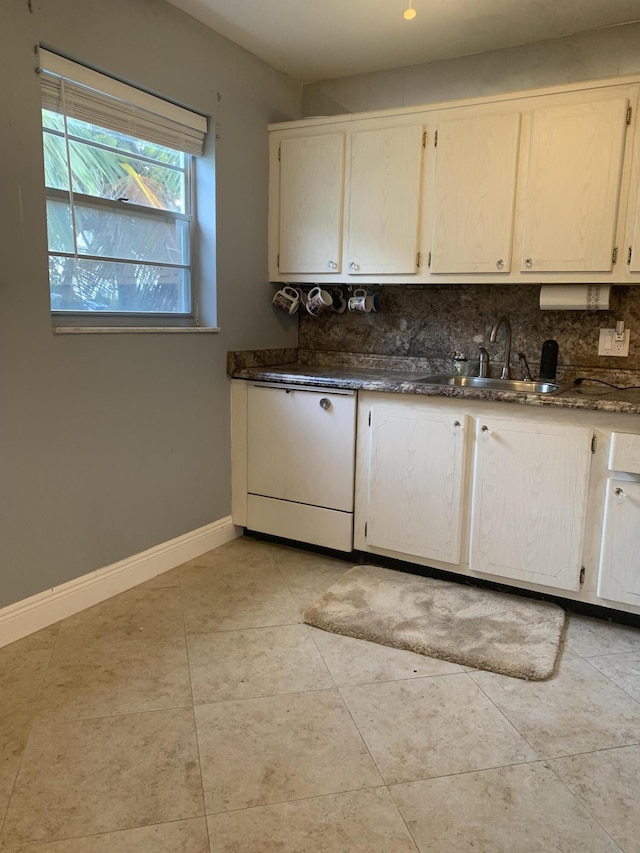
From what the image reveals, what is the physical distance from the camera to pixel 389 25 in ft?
8.63

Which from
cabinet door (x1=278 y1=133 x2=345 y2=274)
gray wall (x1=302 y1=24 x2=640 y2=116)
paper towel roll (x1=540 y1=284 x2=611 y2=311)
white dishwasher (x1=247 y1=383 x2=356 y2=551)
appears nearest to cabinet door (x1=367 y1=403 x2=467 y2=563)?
white dishwasher (x1=247 y1=383 x2=356 y2=551)

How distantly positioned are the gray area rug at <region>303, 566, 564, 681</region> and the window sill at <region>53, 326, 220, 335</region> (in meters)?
1.28

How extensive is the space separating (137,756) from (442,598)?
135 centimetres

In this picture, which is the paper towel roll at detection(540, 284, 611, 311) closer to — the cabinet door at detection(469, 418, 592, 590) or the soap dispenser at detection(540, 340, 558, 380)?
the soap dispenser at detection(540, 340, 558, 380)

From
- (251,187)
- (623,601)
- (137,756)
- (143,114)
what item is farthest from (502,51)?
(137,756)

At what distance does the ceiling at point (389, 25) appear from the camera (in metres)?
2.46

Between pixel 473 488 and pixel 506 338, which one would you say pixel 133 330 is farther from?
pixel 506 338

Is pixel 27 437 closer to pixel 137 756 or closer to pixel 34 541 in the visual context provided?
pixel 34 541

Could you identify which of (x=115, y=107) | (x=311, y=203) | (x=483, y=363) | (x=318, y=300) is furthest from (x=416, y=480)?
(x=115, y=107)

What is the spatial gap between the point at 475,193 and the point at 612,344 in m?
0.90

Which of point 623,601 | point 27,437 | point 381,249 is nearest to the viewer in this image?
point 27,437

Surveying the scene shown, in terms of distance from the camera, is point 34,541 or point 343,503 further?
point 343,503

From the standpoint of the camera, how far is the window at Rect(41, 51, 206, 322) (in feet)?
7.34

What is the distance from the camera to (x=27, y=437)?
7.04 feet
